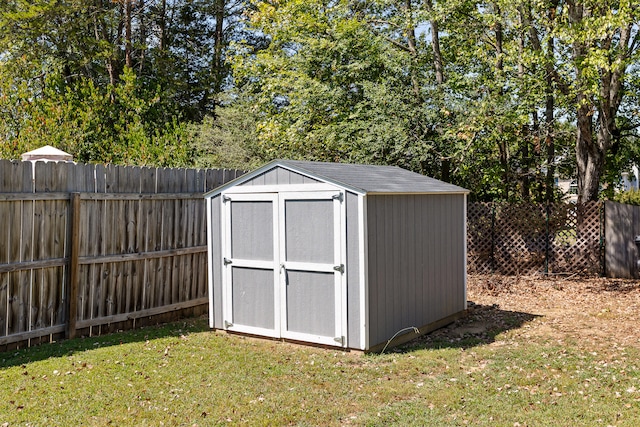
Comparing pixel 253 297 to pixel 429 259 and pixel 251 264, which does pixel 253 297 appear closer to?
pixel 251 264

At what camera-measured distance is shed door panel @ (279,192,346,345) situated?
21.6ft

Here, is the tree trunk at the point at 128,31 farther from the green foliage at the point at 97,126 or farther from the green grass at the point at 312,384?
the green grass at the point at 312,384

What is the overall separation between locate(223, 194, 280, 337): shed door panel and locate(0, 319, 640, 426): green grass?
0.30m

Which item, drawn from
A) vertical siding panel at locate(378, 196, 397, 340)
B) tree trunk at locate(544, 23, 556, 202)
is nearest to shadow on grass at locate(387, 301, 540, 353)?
vertical siding panel at locate(378, 196, 397, 340)

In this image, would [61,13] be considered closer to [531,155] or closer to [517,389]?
[531,155]

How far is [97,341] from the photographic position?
6.99m

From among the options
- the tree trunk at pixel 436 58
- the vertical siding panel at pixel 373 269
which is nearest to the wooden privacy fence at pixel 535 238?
the tree trunk at pixel 436 58

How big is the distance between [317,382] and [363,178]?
8.71 ft

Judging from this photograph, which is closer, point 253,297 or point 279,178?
point 279,178

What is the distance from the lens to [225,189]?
758 cm

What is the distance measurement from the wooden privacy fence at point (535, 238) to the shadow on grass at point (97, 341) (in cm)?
652

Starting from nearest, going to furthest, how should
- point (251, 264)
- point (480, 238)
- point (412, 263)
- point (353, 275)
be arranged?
point (353, 275) < point (412, 263) < point (251, 264) < point (480, 238)

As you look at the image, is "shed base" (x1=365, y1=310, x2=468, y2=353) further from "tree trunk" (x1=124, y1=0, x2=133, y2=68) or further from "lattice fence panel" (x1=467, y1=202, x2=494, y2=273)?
"tree trunk" (x1=124, y1=0, x2=133, y2=68)

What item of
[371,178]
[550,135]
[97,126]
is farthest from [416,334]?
[97,126]
